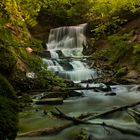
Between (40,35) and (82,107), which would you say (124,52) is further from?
(40,35)

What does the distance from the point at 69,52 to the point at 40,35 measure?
210 inches

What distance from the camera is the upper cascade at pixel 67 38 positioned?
25266 millimetres

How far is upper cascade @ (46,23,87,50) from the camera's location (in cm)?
2527

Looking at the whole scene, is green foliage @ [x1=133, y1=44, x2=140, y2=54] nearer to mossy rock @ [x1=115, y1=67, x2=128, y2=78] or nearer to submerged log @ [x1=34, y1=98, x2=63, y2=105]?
mossy rock @ [x1=115, y1=67, x2=128, y2=78]

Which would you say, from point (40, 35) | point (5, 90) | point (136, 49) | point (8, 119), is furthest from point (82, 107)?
point (40, 35)

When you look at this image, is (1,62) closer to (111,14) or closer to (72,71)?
(72,71)

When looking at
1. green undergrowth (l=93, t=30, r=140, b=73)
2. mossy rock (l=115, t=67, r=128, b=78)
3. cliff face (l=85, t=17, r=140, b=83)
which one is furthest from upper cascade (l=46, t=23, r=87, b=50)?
mossy rock (l=115, t=67, r=128, b=78)

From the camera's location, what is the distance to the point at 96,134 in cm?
686

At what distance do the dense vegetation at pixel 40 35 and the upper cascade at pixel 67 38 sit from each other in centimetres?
87

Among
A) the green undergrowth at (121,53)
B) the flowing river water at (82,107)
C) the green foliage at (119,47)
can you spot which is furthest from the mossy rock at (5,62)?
the green foliage at (119,47)

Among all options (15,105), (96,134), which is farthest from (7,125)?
(96,134)

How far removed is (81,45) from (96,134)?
727 inches

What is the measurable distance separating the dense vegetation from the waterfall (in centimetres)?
100

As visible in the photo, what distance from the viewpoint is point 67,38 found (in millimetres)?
25891
